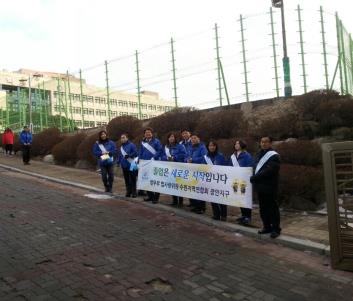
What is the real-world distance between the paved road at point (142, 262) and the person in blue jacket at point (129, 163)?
6.38 feet

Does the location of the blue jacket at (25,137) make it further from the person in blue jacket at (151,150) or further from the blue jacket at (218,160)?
the blue jacket at (218,160)

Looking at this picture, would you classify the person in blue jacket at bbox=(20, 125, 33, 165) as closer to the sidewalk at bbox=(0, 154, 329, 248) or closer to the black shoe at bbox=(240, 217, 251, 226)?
the sidewalk at bbox=(0, 154, 329, 248)

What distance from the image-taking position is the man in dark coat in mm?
8602

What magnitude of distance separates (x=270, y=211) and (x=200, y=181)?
80.2 inches

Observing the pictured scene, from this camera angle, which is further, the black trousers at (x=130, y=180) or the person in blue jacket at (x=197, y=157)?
the black trousers at (x=130, y=180)

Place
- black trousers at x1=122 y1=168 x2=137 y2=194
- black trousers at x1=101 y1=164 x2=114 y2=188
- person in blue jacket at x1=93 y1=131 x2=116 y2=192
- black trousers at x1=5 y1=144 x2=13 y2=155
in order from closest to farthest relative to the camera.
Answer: black trousers at x1=122 y1=168 x2=137 y2=194, person in blue jacket at x1=93 y1=131 x2=116 y2=192, black trousers at x1=101 y1=164 x2=114 y2=188, black trousers at x1=5 y1=144 x2=13 y2=155

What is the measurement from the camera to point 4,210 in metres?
10.4

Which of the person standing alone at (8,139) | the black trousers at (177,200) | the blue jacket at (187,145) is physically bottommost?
the black trousers at (177,200)

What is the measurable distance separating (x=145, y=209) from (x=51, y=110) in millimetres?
18088

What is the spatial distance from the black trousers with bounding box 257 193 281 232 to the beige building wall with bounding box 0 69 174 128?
10144 mm

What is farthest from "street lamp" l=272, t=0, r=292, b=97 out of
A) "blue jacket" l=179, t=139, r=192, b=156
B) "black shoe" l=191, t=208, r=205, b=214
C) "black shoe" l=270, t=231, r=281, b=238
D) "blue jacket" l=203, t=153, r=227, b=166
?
"black shoe" l=270, t=231, r=281, b=238

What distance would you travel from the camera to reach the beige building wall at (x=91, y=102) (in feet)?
68.4

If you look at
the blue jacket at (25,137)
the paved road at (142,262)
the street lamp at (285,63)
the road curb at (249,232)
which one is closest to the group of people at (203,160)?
the road curb at (249,232)

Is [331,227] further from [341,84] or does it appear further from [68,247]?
[341,84]
